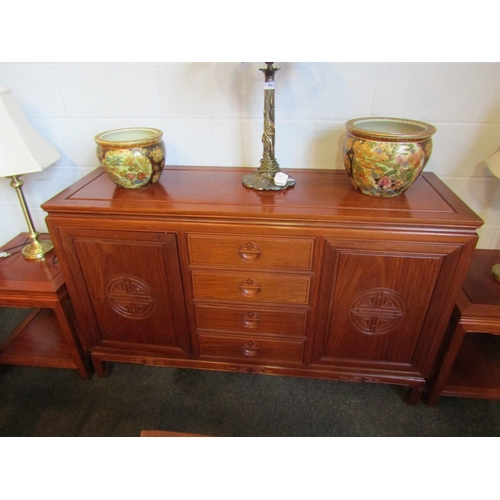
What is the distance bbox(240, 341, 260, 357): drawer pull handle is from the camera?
1.20m

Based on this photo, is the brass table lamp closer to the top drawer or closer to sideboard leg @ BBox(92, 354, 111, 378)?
the top drawer

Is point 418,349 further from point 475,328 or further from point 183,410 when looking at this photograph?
point 183,410

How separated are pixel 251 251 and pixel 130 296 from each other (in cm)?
47

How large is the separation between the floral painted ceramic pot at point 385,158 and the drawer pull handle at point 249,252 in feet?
1.24

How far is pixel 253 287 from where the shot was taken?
106 cm

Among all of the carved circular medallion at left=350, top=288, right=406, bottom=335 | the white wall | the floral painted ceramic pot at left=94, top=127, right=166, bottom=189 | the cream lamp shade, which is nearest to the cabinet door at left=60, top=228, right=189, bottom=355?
the floral painted ceramic pot at left=94, top=127, right=166, bottom=189

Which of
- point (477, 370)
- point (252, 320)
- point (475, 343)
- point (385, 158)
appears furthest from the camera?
point (475, 343)

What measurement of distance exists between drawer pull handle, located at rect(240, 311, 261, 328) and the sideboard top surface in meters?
0.37

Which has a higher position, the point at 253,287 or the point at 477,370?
the point at 253,287

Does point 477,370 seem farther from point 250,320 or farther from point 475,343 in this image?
point 250,320

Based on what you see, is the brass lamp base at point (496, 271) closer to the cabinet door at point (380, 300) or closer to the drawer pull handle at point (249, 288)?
the cabinet door at point (380, 300)

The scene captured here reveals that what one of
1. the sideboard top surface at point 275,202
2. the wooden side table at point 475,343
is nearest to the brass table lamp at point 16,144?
the sideboard top surface at point 275,202

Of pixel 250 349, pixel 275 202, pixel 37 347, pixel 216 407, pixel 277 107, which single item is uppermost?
pixel 277 107

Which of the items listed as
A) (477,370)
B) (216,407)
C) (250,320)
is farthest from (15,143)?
(477,370)
